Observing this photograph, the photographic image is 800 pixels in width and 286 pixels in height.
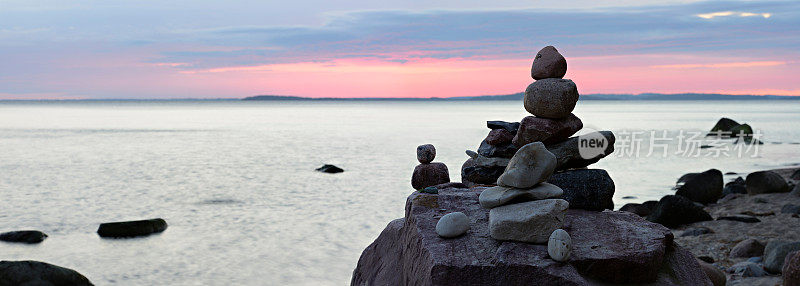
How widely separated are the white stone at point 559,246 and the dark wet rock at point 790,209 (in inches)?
373

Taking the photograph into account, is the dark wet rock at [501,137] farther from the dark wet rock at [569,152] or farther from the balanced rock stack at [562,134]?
the dark wet rock at [569,152]

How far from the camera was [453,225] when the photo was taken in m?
6.12

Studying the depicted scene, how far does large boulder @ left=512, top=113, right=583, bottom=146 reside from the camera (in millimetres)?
6980

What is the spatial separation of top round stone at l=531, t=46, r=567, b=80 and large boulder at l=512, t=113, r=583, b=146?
0.47 m

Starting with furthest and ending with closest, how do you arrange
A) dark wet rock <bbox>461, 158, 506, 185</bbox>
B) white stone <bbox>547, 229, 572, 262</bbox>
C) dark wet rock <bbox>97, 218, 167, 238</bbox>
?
dark wet rock <bbox>97, 218, 167, 238</bbox> < dark wet rock <bbox>461, 158, 506, 185</bbox> < white stone <bbox>547, 229, 572, 262</bbox>

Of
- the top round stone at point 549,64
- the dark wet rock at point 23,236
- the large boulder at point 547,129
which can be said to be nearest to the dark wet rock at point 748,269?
the large boulder at point 547,129

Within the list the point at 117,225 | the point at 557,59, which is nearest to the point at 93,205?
the point at 117,225

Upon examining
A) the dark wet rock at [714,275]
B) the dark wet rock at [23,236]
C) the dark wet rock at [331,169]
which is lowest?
the dark wet rock at [331,169]

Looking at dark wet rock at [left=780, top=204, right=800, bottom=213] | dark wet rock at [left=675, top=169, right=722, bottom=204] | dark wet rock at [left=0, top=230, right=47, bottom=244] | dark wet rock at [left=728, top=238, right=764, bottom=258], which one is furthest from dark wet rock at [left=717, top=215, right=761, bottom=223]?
dark wet rock at [left=0, top=230, right=47, bottom=244]

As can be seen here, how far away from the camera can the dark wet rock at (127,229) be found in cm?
1394

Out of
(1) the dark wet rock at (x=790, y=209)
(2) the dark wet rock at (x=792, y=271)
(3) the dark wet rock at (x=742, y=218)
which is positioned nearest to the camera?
(2) the dark wet rock at (x=792, y=271)

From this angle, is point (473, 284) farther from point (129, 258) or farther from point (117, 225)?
point (117, 225)

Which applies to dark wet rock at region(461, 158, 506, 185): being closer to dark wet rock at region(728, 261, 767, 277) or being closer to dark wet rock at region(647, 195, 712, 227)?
dark wet rock at region(728, 261, 767, 277)

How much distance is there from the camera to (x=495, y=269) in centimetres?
570
